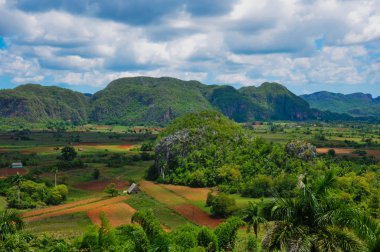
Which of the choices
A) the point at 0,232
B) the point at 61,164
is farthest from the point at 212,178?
the point at 0,232

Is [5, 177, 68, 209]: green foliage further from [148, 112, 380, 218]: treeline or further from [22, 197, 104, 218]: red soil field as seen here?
[148, 112, 380, 218]: treeline

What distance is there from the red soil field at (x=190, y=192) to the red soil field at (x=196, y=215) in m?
6.19

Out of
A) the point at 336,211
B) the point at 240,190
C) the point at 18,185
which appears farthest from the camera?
the point at 240,190

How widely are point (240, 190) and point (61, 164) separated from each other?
51076 millimetres

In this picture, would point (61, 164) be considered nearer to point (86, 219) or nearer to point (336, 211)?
point (86, 219)

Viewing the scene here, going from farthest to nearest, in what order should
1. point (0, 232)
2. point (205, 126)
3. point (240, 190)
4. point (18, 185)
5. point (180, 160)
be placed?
point (205, 126) < point (180, 160) < point (240, 190) < point (18, 185) < point (0, 232)

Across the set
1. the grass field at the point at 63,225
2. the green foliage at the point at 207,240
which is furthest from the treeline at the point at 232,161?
the green foliage at the point at 207,240

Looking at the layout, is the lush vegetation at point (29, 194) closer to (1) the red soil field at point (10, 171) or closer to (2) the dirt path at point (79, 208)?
(2) the dirt path at point (79, 208)

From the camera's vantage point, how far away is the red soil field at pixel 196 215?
55906mm

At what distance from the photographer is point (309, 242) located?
15125 millimetres

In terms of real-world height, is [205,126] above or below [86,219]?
above

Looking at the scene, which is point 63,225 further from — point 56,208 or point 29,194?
point 29,194

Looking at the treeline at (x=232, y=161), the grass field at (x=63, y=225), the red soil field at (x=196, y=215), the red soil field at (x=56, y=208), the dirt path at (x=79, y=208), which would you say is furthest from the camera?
the treeline at (x=232, y=161)

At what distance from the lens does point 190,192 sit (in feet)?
251
